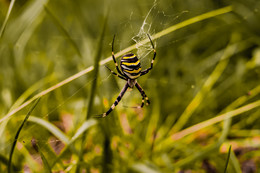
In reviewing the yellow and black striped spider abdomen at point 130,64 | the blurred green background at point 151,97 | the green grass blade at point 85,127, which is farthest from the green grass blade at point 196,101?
the yellow and black striped spider abdomen at point 130,64

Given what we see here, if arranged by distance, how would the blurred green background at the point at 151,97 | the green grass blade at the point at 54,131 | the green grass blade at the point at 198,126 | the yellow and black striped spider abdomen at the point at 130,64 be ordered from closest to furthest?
the yellow and black striped spider abdomen at the point at 130,64 < the green grass blade at the point at 54,131 < the blurred green background at the point at 151,97 < the green grass blade at the point at 198,126

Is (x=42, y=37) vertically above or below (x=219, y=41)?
above

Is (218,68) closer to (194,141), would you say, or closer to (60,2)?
(194,141)

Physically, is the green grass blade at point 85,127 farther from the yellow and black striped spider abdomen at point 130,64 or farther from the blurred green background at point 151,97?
the yellow and black striped spider abdomen at point 130,64

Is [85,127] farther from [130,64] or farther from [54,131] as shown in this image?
[130,64]

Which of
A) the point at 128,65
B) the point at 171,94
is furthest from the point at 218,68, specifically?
the point at 128,65

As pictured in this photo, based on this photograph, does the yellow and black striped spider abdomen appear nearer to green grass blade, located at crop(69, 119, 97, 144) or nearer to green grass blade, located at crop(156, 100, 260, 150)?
green grass blade, located at crop(69, 119, 97, 144)

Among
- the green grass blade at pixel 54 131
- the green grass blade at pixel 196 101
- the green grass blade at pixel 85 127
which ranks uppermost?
the green grass blade at pixel 54 131

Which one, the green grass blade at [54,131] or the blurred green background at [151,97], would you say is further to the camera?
the blurred green background at [151,97]
